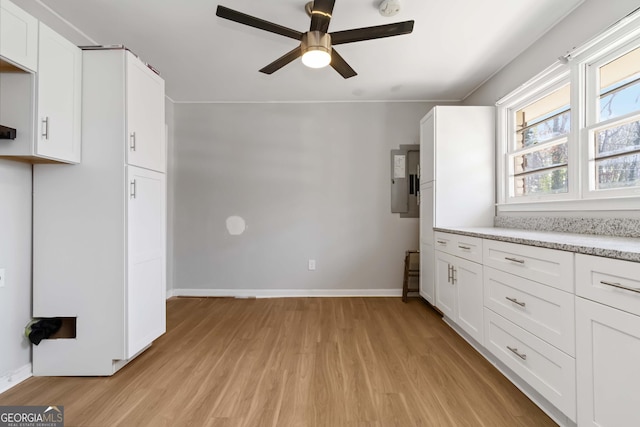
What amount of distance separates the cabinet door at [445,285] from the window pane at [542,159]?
3.56ft

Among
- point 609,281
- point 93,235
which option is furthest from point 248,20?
point 609,281

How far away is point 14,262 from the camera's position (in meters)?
1.57

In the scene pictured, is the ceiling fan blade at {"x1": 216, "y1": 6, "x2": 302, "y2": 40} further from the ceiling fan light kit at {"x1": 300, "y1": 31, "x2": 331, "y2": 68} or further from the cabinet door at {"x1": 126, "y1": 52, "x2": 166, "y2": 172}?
the cabinet door at {"x1": 126, "y1": 52, "x2": 166, "y2": 172}

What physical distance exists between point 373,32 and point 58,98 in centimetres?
188

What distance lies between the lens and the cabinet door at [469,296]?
6.26 ft

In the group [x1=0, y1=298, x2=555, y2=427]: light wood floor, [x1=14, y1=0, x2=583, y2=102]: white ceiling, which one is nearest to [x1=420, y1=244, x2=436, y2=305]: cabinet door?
[x1=0, y1=298, x2=555, y2=427]: light wood floor

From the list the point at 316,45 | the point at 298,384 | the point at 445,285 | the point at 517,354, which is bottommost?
the point at 298,384

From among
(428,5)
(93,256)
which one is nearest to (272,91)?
(428,5)

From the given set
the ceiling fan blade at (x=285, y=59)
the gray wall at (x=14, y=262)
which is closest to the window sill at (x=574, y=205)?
the ceiling fan blade at (x=285, y=59)

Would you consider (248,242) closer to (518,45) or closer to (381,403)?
(381,403)

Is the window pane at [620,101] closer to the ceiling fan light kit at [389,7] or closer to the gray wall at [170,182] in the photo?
the ceiling fan light kit at [389,7]

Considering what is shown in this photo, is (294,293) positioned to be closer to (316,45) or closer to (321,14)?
(316,45)

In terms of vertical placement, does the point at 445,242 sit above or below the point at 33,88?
below

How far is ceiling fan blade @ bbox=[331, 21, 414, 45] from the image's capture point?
1513 millimetres
